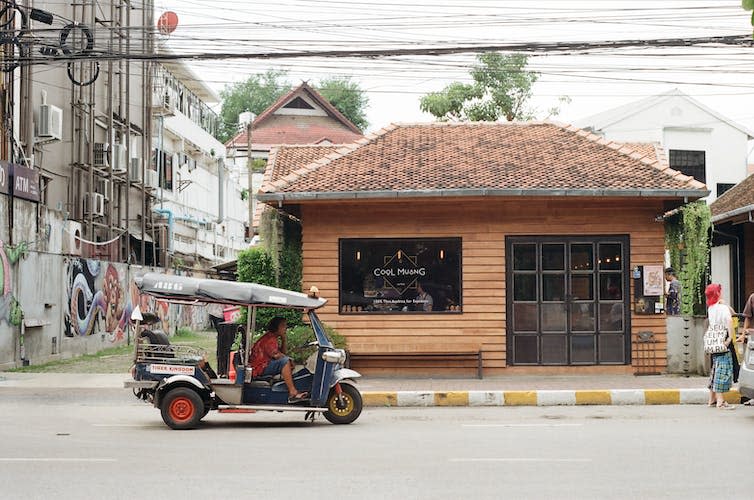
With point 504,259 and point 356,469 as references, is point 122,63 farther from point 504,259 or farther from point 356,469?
point 356,469

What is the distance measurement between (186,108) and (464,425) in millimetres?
35881

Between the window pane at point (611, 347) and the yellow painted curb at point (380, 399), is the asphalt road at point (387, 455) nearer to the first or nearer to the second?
the yellow painted curb at point (380, 399)

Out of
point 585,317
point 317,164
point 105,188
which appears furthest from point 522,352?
point 105,188

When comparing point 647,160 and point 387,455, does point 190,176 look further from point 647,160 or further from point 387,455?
point 387,455

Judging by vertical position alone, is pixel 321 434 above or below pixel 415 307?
below

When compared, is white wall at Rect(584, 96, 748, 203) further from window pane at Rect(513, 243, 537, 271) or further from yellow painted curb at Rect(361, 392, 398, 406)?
yellow painted curb at Rect(361, 392, 398, 406)

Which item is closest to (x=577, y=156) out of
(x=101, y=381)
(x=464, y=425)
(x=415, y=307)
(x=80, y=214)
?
(x=415, y=307)

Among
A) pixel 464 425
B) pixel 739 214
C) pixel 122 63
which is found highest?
pixel 122 63

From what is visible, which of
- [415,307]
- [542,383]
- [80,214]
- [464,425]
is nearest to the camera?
[464,425]

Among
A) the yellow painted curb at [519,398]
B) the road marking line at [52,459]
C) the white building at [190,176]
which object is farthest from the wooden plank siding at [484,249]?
the white building at [190,176]

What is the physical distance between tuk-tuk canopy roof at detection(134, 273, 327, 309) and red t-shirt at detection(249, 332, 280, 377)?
0.57 meters

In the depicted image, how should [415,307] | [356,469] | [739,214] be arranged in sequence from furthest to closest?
1. [739,214]
2. [415,307]
3. [356,469]

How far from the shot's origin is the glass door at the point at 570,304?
63.4ft

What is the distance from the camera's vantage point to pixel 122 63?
3509 cm
